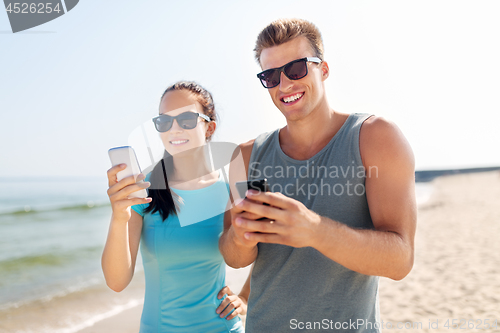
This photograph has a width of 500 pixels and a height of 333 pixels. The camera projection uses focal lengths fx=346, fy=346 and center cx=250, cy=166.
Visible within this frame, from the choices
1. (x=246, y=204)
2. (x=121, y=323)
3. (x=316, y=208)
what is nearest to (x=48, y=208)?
(x=121, y=323)

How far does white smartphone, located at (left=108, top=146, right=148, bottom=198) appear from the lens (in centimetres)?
183

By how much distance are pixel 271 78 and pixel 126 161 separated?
1.05 m

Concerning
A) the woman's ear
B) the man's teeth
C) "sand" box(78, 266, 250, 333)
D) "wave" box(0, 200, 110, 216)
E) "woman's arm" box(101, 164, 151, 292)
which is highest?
the man's teeth

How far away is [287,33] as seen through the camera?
220cm

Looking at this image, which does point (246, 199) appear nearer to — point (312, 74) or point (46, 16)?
point (312, 74)

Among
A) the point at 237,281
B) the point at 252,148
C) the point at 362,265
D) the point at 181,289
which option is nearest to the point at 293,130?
the point at 252,148

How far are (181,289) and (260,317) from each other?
0.62 metres

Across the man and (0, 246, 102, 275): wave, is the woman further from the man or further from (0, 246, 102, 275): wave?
(0, 246, 102, 275): wave

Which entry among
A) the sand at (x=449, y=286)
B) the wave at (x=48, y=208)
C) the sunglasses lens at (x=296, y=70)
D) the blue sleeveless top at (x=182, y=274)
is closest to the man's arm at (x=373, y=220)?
the sunglasses lens at (x=296, y=70)

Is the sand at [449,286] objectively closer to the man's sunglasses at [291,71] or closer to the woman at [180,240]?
the woman at [180,240]

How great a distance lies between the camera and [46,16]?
4.71 m

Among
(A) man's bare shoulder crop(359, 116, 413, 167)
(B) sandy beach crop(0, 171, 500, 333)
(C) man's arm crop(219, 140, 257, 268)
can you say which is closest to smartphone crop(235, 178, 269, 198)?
(C) man's arm crop(219, 140, 257, 268)

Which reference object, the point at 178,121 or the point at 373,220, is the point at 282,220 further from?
the point at 178,121

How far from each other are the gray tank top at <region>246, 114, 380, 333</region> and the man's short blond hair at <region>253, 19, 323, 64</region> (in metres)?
0.65
